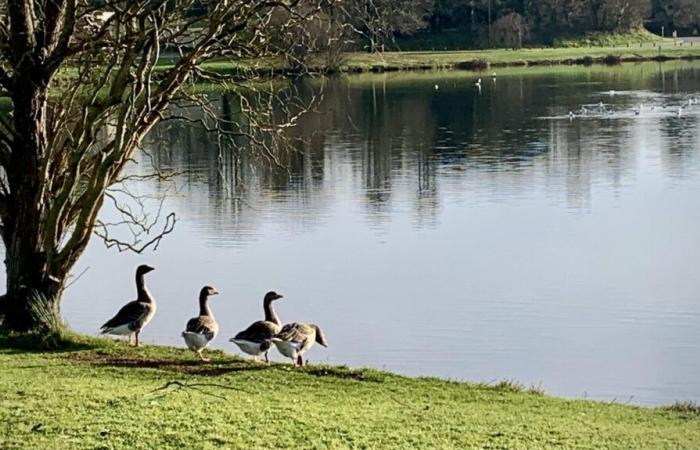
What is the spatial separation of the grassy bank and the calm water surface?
410 centimetres

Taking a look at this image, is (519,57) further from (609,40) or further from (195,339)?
(195,339)

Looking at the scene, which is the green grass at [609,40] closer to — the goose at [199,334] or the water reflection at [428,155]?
the water reflection at [428,155]

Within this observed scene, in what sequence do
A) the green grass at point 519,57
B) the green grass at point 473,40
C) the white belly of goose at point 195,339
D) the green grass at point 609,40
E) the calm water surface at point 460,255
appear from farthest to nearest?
the green grass at point 609,40, the green grass at point 473,40, the green grass at point 519,57, the calm water surface at point 460,255, the white belly of goose at point 195,339

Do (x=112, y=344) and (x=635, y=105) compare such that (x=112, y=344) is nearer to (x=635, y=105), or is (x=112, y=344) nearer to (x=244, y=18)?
(x=244, y=18)

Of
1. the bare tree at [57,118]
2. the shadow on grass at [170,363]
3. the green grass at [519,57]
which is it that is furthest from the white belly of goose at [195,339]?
the green grass at [519,57]

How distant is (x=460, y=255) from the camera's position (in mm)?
24672

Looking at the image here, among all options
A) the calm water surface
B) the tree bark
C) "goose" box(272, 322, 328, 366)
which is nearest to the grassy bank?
"goose" box(272, 322, 328, 366)

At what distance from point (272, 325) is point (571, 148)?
30410 mm

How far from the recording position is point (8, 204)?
46.5ft

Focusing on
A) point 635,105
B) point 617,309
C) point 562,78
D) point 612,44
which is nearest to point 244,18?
point 617,309

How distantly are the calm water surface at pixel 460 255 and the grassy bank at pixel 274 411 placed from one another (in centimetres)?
410

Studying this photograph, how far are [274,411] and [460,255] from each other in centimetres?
1536

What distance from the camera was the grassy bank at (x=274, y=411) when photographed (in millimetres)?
8609

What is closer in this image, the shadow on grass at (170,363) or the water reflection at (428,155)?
the shadow on grass at (170,363)
